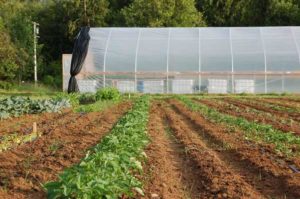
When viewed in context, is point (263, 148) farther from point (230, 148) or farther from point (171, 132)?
point (171, 132)

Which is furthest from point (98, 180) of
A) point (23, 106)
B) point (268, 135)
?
point (23, 106)

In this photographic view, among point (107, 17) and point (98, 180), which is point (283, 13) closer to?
point (107, 17)

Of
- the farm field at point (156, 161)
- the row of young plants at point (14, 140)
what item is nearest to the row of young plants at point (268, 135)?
the farm field at point (156, 161)

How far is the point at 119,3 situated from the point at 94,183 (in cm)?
5353

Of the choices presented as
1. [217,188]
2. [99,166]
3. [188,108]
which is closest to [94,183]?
[99,166]

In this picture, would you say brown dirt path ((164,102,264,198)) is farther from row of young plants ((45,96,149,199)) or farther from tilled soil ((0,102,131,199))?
tilled soil ((0,102,131,199))

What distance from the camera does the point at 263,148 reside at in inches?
397

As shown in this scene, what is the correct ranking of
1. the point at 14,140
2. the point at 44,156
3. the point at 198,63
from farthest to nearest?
the point at 198,63 < the point at 14,140 < the point at 44,156

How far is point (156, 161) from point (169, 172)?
2.22 feet

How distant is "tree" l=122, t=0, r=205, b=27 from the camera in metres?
45.9

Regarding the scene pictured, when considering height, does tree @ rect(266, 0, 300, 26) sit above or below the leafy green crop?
above

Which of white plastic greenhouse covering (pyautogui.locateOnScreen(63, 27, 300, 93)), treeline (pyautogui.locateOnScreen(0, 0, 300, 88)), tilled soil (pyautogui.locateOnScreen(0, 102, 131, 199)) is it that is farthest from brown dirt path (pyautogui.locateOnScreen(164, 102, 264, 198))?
treeline (pyautogui.locateOnScreen(0, 0, 300, 88))

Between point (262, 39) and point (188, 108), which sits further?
point (262, 39)

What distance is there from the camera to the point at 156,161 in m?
8.56
